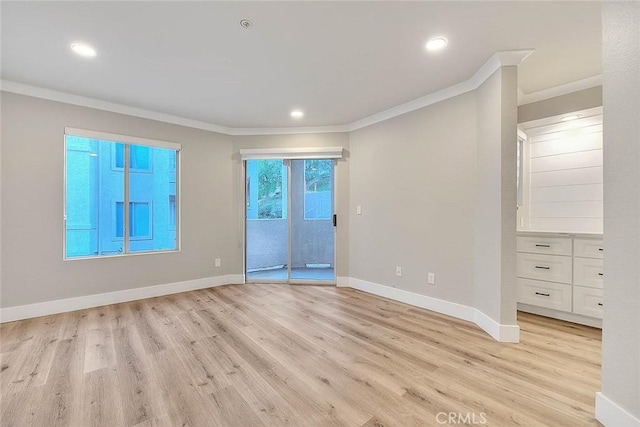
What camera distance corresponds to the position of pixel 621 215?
1365 millimetres

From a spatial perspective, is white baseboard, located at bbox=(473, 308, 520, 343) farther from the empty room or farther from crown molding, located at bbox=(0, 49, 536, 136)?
crown molding, located at bbox=(0, 49, 536, 136)

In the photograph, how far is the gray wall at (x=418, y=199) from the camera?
2951 millimetres

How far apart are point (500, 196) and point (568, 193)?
1.45 m

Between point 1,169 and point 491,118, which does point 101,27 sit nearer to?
point 1,169

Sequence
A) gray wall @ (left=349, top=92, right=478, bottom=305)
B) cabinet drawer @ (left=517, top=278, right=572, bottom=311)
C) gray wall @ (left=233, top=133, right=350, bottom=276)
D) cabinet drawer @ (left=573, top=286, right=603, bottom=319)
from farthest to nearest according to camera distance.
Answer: gray wall @ (left=233, top=133, right=350, bottom=276), gray wall @ (left=349, top=92, right=478, bottom=305), cabinet drawer @ (left=517, top=278, right=572, bottom=311), cabinet drawer @ (left=573, top=286, right=603, bottom=319)

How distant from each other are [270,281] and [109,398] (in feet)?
9.51

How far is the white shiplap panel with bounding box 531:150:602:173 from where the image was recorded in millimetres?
2992

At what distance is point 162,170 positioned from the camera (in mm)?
3982

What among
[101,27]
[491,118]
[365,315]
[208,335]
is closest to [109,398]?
[208,335]

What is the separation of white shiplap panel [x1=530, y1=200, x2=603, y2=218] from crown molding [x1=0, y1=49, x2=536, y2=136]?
1747mm

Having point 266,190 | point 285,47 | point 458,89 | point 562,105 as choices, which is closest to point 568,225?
point 562,105

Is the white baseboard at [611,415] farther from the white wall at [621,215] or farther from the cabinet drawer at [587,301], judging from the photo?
the cabinet drawer at [587,301]

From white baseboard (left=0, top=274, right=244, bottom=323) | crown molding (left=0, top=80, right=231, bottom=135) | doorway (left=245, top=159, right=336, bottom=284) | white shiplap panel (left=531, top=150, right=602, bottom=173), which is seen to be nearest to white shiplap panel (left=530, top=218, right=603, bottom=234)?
white shiplap panel (left=531, top=150, right=602, bottom=173)

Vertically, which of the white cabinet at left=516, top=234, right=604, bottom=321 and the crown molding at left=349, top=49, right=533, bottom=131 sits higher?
the crown molding at left=349, top=49, right=533, bottom=131
